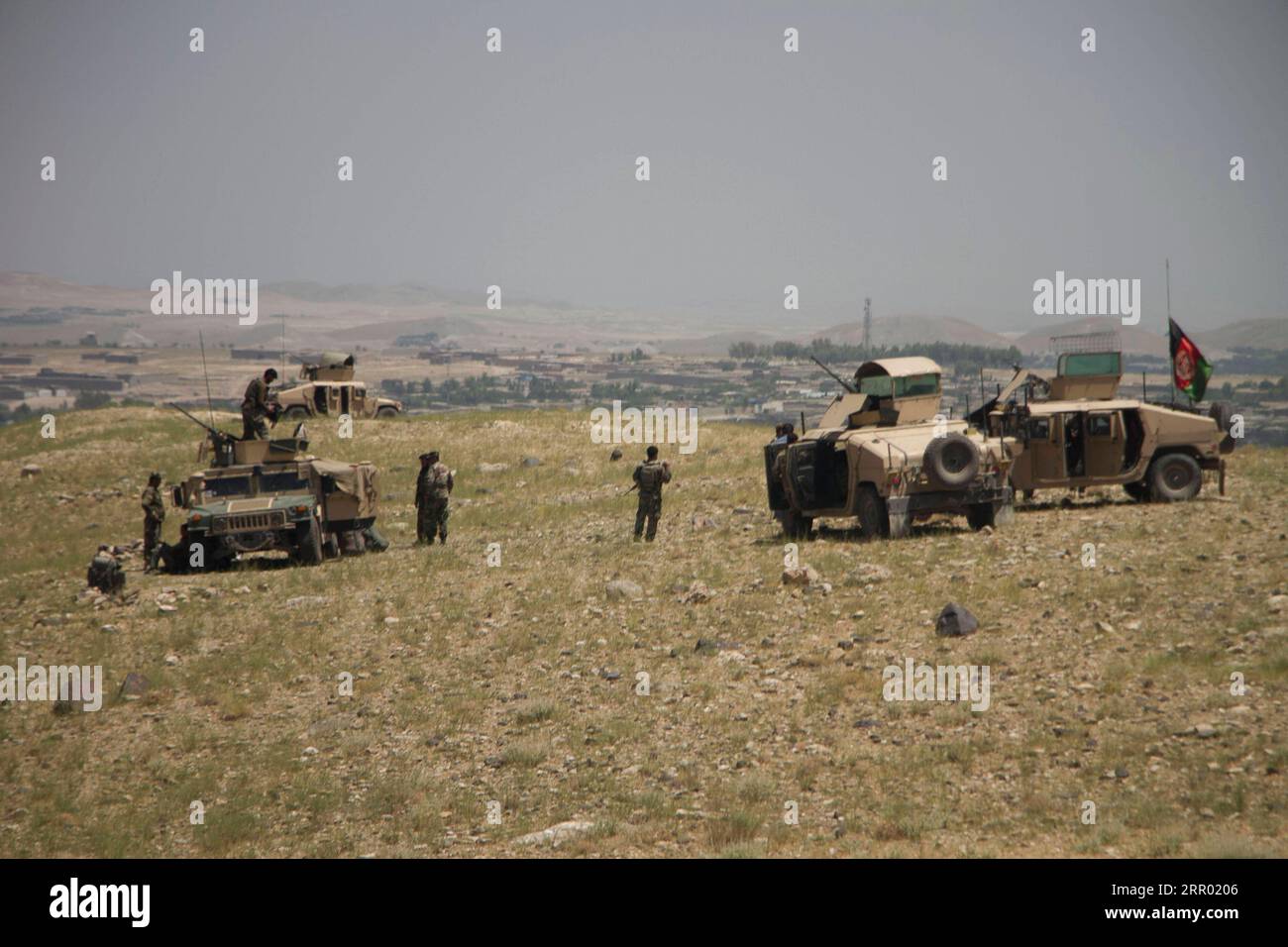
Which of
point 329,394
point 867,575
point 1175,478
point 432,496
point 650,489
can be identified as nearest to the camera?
point 867,575

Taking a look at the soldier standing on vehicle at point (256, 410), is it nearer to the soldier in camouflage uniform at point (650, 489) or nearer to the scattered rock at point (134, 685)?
the soldier in camouflage uniform at point (650, 489)

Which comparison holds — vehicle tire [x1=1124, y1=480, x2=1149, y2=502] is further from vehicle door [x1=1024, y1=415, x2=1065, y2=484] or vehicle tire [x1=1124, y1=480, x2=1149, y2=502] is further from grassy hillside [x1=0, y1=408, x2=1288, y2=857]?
vehicle door [x1=1024, y1=415, x2=1065, y2=484]

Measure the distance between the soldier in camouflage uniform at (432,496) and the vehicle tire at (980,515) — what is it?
356 inches

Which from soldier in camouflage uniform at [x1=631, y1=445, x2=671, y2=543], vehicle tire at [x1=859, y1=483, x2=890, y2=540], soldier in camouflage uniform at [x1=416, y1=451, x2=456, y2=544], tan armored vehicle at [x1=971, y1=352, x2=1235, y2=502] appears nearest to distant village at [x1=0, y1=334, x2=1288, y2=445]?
soldier in camouflage uniform at [x1=416, y1=451, x2=456, y2=544]

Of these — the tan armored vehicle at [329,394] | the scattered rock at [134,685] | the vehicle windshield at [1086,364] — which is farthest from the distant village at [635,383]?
the scattered rock at [134,685]

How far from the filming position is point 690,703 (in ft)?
45.4

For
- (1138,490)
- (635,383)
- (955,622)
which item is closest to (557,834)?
(955,622)

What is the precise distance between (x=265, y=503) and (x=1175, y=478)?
47.8ft

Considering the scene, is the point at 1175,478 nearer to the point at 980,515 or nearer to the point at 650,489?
the point at 980,515

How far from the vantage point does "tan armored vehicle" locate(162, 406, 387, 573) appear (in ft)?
71.7

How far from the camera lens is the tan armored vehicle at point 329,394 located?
42281 millimetres

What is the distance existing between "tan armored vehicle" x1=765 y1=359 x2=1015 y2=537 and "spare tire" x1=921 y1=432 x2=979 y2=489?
0.01 m
